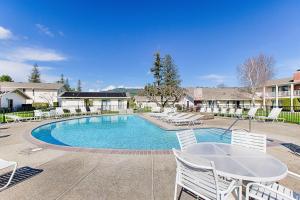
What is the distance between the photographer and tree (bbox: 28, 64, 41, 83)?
6854 cm

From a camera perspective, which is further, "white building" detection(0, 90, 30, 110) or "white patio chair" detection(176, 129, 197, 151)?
"white building" detection(0, 90, 30, 110)

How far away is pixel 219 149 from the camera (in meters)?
3.62

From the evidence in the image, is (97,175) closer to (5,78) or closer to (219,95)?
(219,95)

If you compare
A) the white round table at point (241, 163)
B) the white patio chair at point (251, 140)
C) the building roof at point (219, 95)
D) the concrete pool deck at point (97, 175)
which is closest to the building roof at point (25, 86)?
the building roof at point (219, 95)

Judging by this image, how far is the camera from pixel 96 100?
1281 inches

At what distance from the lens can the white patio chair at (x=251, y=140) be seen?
3.95m

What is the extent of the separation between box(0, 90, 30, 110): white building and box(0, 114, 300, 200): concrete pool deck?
29799 mm

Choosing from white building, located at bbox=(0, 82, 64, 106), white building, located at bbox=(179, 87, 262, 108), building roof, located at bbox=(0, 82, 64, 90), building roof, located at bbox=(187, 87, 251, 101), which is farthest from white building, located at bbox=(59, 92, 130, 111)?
building roof, located at bbox=(187, 87, 251, 101)

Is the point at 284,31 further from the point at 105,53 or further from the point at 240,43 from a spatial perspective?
the point at 105,53

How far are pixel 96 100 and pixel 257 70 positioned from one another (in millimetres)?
29803

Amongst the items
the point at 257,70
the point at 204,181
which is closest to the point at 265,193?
the point at 204,181

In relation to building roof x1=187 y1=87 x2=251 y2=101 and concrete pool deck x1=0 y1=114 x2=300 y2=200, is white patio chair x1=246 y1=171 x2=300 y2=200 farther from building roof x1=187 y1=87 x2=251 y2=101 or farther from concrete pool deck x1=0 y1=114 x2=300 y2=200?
building roof x1=187 y1=87 x2=251 y2=101

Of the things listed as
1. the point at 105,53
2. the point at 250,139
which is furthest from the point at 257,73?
the point at 250,139

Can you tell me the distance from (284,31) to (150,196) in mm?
24653
